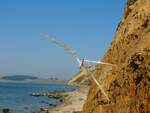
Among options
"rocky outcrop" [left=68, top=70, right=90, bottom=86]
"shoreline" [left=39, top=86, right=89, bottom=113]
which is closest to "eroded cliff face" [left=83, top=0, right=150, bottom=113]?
"rocky outcrop" [left=68, top=70, right=90, bottom=86]

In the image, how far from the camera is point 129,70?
15.8 metres

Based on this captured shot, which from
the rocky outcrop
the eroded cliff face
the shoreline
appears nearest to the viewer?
the eroded cliff face

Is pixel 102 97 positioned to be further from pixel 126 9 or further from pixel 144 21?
pixel 126 9

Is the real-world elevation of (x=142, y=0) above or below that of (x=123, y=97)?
above

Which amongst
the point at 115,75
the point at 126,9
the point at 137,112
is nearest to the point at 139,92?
the point at 137,112

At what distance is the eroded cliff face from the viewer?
14664 millimetres

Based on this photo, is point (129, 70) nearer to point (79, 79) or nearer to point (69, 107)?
point (79, 79)

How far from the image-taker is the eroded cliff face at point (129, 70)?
1466 cm

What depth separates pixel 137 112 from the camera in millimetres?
14602

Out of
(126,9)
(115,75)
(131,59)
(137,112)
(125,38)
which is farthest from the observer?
(126,9)

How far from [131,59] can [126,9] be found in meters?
7.64

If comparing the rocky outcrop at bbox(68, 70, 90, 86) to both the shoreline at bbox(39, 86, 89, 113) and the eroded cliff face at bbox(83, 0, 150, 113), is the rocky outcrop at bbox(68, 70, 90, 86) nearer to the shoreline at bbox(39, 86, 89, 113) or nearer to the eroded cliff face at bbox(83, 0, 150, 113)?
the eroded cliff face at bbox(83, 0, 150, 113)

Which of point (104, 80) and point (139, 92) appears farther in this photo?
point (104, 80)

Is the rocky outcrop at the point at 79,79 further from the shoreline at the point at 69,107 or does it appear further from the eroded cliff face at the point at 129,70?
the shoreline at the point at 69,107
